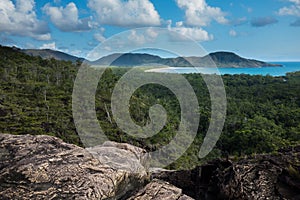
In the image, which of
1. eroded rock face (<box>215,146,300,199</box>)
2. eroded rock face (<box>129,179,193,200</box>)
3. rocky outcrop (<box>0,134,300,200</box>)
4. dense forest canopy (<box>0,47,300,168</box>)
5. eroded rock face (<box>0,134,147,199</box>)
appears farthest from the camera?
dense forest canopy (<box>0,47,300,168</box>)

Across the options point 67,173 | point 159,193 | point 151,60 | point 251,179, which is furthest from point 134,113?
point 67,173

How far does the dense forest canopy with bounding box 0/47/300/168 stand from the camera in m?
43.7

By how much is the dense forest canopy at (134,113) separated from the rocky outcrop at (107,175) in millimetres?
32480

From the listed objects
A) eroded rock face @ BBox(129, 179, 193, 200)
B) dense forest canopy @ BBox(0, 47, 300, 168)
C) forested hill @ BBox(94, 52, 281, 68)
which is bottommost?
dense forest canopy @ BBox(0, 47, 300, 168)

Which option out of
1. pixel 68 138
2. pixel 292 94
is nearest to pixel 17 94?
pixel 68 138

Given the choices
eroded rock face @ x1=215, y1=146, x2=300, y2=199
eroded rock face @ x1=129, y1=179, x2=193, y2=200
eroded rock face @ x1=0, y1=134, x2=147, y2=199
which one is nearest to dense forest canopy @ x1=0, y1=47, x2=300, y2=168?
eroded rock face @ x1=215, y1=146, x2=300, y2=199

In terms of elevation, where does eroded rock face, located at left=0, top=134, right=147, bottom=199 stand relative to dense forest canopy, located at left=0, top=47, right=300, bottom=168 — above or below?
above

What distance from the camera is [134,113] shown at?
177ft

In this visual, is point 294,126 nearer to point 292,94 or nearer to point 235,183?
point 292,94

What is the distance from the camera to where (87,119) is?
1715 inches

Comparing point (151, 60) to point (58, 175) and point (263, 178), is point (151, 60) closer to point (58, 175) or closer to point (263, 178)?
point (263, 178)

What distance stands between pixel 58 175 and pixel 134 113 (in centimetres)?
4780

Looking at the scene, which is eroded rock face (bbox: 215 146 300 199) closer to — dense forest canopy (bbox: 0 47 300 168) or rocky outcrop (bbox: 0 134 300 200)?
rocky outcrop (bbox: 0 134 300 200)

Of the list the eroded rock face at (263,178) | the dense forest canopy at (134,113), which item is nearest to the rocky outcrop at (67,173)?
the eroded rock face at (263,178)
